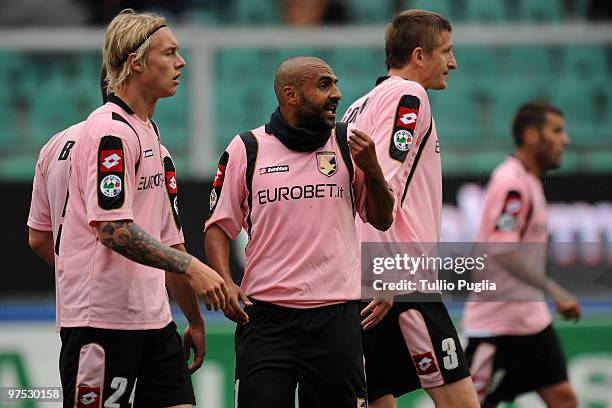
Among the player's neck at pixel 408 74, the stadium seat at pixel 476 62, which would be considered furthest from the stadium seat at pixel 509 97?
the player's neck at pixel 408 74

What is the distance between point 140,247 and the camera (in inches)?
200

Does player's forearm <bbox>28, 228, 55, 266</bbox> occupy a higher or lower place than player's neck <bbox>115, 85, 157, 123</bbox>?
lower

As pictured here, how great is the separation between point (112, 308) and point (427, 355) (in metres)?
1.59

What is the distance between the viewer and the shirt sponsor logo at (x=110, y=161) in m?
5.18

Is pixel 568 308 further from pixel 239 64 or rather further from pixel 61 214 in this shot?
pixel 239 64

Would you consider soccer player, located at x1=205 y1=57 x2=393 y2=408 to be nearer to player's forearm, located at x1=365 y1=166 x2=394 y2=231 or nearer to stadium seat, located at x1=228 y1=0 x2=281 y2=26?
player's forearm, located at x1=365 y1=166 x2=394 y2=231

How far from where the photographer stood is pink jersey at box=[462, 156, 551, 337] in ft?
26.2

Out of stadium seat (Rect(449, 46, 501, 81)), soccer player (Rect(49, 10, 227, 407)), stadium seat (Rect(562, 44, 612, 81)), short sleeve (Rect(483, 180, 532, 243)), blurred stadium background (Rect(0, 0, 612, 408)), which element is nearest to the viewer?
soccer player (Rect(49, 10, 227, 407))

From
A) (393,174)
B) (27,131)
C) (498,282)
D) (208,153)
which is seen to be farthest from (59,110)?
(393,174)

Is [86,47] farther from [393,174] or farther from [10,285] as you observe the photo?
[393,174]

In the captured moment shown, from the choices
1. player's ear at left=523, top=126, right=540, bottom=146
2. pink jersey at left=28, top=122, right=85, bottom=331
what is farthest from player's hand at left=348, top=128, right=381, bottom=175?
player's ear at left=523, top=126, right=540, bottom=146

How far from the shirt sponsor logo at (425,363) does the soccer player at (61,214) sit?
3.41ft

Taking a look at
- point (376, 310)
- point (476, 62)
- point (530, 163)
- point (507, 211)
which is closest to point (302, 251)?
point (376, 310)

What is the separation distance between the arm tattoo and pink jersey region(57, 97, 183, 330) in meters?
0.06
